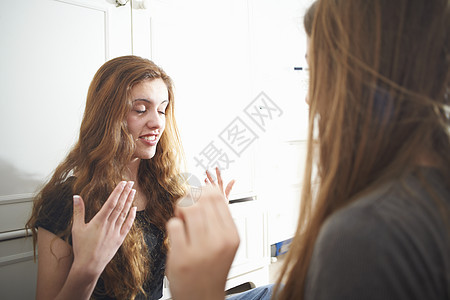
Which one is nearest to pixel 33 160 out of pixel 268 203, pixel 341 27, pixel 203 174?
pixel 203 174

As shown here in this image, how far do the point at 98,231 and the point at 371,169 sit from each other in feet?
2.15

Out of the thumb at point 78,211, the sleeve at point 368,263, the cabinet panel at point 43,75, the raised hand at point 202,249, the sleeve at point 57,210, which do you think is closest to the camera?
the sleeve at point 368,263

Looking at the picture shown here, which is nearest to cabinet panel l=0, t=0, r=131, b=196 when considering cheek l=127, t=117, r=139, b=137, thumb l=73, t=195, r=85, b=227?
cheek l=127, t=117, r=139, b=137

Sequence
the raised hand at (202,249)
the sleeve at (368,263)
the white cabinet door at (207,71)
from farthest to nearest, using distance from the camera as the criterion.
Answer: the white cabinet door at (207,71)
the raised hand at (202,249)
the sleeve at (368,263)

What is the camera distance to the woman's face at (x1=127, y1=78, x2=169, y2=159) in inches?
38.9

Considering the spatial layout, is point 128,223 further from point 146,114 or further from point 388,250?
point 388,250

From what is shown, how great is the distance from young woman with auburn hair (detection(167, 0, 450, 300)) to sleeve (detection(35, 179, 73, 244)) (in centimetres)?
58

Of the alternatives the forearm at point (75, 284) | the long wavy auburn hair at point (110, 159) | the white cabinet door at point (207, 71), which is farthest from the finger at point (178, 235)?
the white cabinet door at point (207, 71)

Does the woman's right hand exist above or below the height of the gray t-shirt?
below

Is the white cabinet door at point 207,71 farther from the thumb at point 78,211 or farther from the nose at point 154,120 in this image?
the thumb at point 78,211

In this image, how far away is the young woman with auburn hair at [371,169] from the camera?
0.28 metres

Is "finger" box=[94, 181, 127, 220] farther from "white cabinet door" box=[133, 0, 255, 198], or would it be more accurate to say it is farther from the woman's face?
"white cabinet door" box=[133, 0, 255, 198]

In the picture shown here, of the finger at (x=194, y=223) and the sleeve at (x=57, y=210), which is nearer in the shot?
the finger at (x=194, y=223)

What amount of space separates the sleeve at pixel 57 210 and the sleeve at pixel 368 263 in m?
0.79
